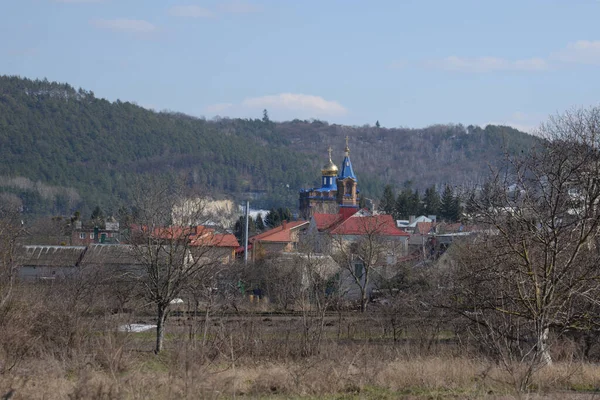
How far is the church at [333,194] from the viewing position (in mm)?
107625

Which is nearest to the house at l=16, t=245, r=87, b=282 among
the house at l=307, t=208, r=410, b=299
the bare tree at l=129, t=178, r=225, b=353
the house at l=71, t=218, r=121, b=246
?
the house at l=307, t=208, r=410, b=299

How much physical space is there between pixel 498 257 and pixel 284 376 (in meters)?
4.45

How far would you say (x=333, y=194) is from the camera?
117 metres

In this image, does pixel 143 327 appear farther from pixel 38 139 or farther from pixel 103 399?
pixel 38 139

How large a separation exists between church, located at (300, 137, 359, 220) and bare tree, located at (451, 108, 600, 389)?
84.8 meters

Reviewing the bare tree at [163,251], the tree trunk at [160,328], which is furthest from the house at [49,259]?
the tree trunk at [160,328]

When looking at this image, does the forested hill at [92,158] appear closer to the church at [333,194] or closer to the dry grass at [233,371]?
the church at [333,194]

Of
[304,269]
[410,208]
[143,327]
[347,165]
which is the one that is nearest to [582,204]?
[143,327]

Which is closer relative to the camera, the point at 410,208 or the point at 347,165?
the point at 410,208

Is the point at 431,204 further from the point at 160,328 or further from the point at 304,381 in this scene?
the point at 304,381

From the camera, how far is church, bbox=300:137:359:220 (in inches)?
4237

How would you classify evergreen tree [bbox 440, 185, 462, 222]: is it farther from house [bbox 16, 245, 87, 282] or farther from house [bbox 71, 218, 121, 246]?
house [bbox 16, 245, 87, 282]

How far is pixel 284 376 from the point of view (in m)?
13.6

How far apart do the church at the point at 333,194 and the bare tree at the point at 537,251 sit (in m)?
84.8
